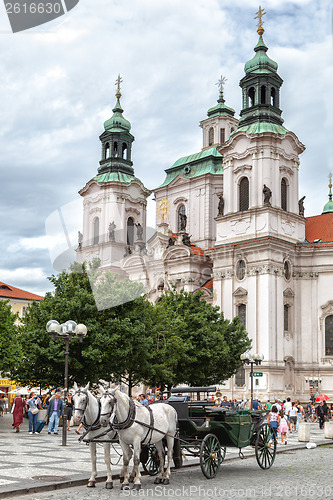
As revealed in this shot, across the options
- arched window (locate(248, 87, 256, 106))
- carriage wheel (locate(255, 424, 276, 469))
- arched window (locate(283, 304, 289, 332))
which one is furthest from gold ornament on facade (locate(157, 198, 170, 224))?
carriage wheel (locate(255, 424, 276, 469))

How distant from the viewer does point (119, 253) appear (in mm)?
69250

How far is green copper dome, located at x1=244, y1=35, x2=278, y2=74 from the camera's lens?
5925 cm

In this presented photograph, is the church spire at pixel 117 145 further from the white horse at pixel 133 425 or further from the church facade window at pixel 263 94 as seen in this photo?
the white horse at pixel 133 425

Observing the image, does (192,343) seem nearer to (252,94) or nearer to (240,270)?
(240,270)

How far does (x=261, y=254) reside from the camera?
5325 centimetres

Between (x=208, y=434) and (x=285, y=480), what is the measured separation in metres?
1.91

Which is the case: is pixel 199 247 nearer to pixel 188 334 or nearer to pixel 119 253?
pixel 119 253

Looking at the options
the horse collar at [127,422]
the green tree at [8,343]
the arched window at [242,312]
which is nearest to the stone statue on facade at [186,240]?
the arched window at [242,312]

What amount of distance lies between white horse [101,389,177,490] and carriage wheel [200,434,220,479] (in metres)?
0.80

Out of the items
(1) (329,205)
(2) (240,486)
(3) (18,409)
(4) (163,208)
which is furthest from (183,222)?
(2) (240,486)

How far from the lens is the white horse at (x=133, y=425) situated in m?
12.8

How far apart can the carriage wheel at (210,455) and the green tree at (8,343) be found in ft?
57.7

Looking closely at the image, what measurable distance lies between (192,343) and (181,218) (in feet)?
82.9

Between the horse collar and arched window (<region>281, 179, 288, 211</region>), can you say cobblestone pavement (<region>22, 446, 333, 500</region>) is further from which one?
arched window (<region>281, 179, 288, 211</region>)
